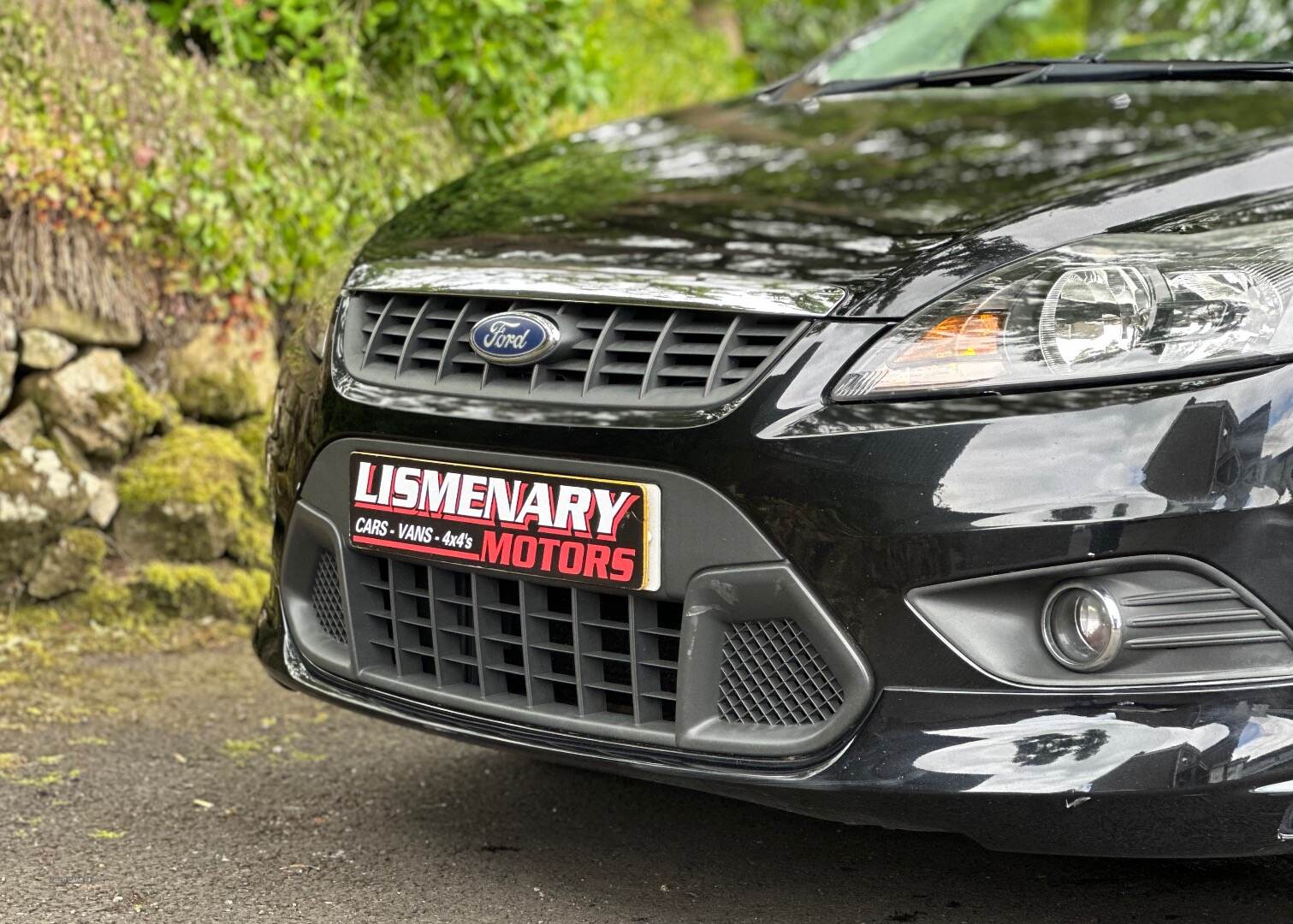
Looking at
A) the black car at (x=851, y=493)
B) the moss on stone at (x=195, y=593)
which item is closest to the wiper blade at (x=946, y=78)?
the black car at (x=851, y=493)

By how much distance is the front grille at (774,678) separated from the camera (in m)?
2.10

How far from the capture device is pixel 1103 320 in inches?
80.0

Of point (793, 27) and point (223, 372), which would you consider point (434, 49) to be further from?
point (793, 27)

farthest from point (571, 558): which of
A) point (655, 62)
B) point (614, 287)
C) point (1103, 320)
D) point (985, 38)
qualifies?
point (655, 62)

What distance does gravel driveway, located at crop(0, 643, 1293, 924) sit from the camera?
96.9 inches

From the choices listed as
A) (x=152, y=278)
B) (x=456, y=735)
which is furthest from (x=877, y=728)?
(x=152, y=278)

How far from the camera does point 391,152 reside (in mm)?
4918

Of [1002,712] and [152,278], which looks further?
[152,278]

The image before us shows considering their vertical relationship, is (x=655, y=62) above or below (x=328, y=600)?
above

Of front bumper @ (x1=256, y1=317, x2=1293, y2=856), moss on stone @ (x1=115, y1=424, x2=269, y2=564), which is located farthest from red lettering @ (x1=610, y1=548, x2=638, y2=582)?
moss on stone @ (x1=115, y1=424, x2=269, y2=564)

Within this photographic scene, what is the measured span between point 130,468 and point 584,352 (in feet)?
7.29

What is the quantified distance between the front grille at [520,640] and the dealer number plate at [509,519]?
4 cm

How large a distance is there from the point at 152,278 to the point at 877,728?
280 cm

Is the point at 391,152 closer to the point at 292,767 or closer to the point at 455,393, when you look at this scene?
the point at 292,767
